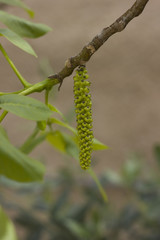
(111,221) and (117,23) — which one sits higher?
(117,23)

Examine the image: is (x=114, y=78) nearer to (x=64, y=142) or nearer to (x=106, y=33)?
(x=64, y=142)

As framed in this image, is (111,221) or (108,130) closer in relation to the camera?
(111,221)

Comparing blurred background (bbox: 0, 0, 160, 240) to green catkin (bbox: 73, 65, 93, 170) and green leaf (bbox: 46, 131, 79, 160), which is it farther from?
green catkin (bbox: 73, 65, 93, 170)

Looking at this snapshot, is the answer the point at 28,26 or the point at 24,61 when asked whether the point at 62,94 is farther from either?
the point at 28,26

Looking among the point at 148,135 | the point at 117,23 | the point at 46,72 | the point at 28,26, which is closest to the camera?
the point at 117,23

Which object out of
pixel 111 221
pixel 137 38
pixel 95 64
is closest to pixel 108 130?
pixel 95 64

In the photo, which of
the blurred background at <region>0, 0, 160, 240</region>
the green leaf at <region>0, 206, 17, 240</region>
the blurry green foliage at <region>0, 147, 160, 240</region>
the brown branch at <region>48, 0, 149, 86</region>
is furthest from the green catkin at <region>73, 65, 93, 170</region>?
the blurred background at <region>0, 0, 160, 240</region>

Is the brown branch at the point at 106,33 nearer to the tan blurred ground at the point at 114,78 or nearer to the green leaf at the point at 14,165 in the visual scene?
the green leaf at the point at 14,165

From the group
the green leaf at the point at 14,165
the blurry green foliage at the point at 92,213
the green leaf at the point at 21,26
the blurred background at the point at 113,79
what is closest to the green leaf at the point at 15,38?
the green leaf at the point at 21,26
